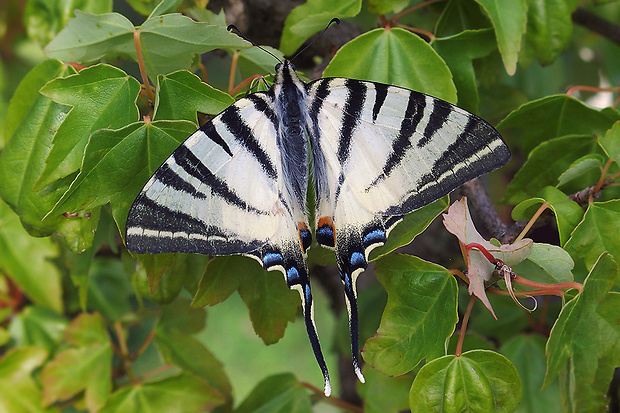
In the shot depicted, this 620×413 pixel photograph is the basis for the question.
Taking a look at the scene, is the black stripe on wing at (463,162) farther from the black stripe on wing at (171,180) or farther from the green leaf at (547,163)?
the black stripe on wing at (171,180)

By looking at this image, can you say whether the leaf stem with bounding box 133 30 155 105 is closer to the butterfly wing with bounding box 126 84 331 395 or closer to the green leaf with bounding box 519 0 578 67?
the butterfly wing with bounding box 126 84 331 395

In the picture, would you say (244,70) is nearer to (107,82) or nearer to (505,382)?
(107,82)

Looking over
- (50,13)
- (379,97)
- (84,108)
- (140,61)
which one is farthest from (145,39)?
(50,13)

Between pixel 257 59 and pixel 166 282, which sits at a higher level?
pixel 257 59

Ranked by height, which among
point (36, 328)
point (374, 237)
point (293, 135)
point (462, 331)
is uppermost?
point (293, 135)

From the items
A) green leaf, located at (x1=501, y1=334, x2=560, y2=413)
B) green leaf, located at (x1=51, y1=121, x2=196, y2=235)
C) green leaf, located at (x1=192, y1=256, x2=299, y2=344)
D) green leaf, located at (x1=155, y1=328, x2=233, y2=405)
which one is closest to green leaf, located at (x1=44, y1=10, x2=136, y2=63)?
green leaf, located at (x1=51, y1=121, x2=196, y2=235)

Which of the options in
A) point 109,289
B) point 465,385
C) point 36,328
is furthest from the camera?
point 109,289

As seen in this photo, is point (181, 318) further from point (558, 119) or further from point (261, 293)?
point (558, 119)
